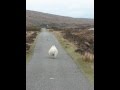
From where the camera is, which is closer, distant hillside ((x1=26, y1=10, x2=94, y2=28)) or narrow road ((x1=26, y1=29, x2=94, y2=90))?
narrow road ((x1=26, y1=29, x2=94, y2=90))

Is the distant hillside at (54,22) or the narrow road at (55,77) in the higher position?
the distant hillside at (54,22)

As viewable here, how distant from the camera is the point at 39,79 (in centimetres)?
1105

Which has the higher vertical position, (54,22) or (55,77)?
(54,22)

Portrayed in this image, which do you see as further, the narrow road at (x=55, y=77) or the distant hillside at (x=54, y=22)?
the distant hillside at (x=54, y=22)

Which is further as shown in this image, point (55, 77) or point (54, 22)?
point (54, 22)

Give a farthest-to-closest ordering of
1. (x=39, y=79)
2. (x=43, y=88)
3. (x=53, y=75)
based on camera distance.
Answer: (x=53, y=75) < (x=39, y=79) < (x=43, y=88)

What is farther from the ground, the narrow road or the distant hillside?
the distant hillside
